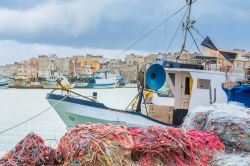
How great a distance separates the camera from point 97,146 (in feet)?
14.4

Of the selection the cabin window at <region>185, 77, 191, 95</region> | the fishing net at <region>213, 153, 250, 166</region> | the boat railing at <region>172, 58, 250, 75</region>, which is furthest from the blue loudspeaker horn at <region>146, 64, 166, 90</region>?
the fishing net at <region>213, 153, 250, 166</region>

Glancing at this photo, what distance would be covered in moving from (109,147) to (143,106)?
9875mm

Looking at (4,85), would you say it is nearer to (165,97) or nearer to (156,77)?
(165,97)

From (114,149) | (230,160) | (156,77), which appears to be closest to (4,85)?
(156,77)

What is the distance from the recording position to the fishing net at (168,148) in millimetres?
4734

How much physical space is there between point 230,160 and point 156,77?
7163 mm

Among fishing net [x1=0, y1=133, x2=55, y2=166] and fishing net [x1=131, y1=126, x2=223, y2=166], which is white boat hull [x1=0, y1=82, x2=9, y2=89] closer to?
fishing net [x1=0, y1=133, x2=55, y2=166]

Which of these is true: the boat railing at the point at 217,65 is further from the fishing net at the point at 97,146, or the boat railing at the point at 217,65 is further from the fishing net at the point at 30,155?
the fishing net at the point at 30,155

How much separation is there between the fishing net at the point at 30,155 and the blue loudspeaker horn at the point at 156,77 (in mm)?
7393

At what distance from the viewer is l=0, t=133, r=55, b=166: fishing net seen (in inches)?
184

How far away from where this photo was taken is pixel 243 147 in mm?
5766

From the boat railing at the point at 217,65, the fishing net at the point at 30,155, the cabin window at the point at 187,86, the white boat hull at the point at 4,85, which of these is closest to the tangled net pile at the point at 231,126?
the fishing net at the point at 30,155

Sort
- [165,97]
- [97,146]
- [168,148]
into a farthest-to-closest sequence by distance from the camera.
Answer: [165,97]
[168,148]
[97,146]

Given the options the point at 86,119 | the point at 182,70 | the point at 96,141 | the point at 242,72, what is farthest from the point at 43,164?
the point at 242,72
